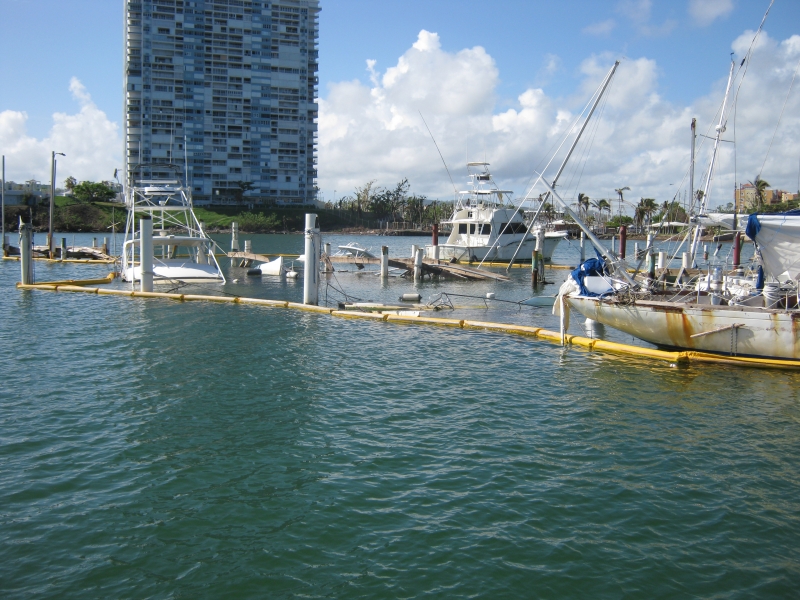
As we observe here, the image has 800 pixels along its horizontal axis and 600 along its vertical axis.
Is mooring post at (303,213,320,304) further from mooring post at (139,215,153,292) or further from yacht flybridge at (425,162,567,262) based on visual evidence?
yacht flybridge at (425,162,567,262)

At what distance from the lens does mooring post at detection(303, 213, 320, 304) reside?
25.3 meters

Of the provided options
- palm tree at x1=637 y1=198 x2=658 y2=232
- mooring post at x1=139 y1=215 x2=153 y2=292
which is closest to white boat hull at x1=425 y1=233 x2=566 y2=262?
mooring post at x1=139 y1=215 x2=153 y2=292

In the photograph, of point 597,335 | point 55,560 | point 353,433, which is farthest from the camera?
point 597,335

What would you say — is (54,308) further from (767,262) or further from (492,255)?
(492,255)

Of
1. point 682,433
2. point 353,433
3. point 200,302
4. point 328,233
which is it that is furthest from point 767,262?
point 328,233

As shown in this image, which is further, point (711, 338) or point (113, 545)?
point (711, 338)

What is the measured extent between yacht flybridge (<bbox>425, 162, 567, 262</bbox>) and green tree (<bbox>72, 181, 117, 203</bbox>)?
349ft

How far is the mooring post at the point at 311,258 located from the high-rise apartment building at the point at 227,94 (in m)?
131

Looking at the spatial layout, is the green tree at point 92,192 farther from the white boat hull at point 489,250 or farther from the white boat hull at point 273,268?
the white boat hull at point 273,268

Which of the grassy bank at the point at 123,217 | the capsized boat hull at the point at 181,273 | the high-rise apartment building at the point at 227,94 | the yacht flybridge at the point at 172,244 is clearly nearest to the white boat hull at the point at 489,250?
the yacht flybridge at the point at 172,244

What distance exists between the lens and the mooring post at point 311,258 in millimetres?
25297

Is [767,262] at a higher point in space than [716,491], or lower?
higher

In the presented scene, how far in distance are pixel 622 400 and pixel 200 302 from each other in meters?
18.8

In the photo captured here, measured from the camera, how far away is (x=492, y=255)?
53.2 meters
